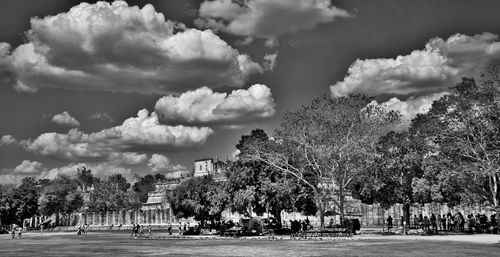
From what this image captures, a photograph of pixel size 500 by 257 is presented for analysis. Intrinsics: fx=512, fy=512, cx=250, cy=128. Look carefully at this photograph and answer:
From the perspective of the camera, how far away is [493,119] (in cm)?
5009

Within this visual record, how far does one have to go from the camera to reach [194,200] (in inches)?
2803

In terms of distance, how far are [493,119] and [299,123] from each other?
63.8 feet

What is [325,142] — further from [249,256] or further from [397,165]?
[249,256]

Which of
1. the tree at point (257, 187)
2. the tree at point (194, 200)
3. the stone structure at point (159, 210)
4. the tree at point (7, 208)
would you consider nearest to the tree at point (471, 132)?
the tree at point (257, 187)

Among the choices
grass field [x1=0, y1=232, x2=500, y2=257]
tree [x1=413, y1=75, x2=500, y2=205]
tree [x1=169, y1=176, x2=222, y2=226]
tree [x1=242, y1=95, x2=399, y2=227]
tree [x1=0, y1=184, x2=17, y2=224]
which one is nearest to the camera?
grass field [x1=0, y1=232, x2=500, y2=257]

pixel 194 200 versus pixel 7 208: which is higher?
pixel 194 200

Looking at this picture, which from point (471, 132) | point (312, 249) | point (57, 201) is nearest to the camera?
point (312, 249)

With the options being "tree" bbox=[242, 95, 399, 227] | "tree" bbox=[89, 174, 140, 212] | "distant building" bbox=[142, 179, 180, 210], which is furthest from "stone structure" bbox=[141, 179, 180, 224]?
"tree" bbox=[242, 95, 399, 227]

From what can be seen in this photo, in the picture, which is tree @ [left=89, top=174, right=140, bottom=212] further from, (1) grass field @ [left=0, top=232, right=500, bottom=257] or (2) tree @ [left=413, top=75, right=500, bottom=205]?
(2) tree @ [left=413, top=75, right=500, bottom=205]

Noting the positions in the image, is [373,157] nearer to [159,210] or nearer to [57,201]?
[159,210]

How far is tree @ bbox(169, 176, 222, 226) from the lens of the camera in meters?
70.4

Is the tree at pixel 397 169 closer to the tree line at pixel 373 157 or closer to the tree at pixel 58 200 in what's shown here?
the tree line at pixel 373 157

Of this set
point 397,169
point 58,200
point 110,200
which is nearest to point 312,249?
point 397,169

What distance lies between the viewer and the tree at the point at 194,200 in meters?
70.4
